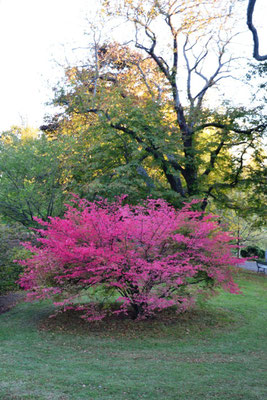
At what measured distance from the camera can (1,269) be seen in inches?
450

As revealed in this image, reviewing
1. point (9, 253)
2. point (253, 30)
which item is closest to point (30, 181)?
point (9, 253)

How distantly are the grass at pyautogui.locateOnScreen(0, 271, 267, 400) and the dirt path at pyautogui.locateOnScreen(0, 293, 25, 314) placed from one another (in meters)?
0.55

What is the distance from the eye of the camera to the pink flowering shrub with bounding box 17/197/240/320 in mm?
8156

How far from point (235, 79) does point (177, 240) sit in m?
13.0

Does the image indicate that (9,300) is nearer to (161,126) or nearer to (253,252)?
(161,126)

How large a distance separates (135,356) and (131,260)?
1931mm

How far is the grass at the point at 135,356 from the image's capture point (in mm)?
5012

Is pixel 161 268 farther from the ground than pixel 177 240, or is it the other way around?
pixel 177 240

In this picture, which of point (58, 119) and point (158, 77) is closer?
point (158, 77)

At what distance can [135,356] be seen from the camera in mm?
6832

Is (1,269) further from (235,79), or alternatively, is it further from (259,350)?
(235,79)

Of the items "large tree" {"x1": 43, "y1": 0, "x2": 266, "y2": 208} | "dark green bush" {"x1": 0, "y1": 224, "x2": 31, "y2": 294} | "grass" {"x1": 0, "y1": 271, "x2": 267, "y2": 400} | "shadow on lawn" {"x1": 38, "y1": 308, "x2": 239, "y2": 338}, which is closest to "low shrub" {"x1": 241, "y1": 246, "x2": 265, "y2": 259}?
"large tree" {"x1": 43, "y1": 0, "x2": 266, "y2": 208}

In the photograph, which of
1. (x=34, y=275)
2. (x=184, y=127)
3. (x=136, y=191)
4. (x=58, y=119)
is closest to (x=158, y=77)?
(x=184, y=127)

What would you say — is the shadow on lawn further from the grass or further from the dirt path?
the dirt path
